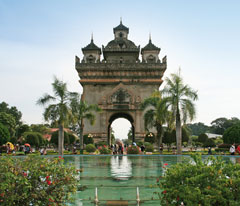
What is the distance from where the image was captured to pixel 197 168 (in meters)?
5.12

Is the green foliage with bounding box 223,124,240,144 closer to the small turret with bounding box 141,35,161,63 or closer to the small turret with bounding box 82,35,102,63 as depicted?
the small turret with bounding box 141,35,161,63

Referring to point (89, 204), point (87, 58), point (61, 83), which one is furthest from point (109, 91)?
point (89, 204)

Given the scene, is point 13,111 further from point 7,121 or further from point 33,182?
point 33,182

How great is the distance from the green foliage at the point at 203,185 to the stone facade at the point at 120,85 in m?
42.3

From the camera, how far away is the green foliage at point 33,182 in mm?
5039

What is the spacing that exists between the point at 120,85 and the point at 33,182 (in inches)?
1684

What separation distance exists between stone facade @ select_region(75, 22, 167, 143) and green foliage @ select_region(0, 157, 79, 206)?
1647 inches

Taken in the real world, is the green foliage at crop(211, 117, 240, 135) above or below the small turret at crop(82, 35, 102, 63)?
below

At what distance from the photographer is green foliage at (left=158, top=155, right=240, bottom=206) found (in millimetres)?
4668

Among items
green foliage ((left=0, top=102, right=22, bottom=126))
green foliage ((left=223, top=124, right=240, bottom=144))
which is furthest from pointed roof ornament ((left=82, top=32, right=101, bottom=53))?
green foliage ((left=0, top=102, right=22, bottom=126))

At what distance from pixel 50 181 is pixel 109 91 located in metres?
45.0

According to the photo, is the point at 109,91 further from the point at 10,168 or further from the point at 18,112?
the point at 18,112

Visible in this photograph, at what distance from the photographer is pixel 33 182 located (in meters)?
5.44

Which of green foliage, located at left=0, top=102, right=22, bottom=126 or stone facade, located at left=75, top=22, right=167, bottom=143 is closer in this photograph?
stone facade, located at left=75, top=22, right=167, bottom=143
